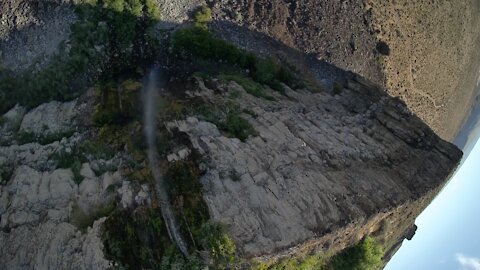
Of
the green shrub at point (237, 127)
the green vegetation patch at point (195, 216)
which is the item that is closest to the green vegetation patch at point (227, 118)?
the green shrub at point (237, 127)

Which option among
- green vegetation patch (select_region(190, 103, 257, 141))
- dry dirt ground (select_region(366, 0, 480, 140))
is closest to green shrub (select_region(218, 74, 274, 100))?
green vegetation patch (select_region(190, 103, 257, 141))

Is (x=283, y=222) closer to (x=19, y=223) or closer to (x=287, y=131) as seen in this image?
(x=287, y=131)

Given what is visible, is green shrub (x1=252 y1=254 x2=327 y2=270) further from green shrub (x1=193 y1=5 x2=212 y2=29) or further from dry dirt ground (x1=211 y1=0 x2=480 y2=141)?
green shrub (x1=193 y1=5 x2=212 y2=29)

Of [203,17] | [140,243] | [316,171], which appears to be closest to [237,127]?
[316,171]

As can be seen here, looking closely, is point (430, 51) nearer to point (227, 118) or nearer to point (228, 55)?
point (228, 55)

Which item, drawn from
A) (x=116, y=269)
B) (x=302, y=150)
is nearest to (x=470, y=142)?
(x=302, y=150)

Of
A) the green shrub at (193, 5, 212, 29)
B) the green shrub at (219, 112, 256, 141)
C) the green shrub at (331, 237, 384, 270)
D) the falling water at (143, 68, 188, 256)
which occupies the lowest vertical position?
the green shrub at (331, 237, 384, 270)
